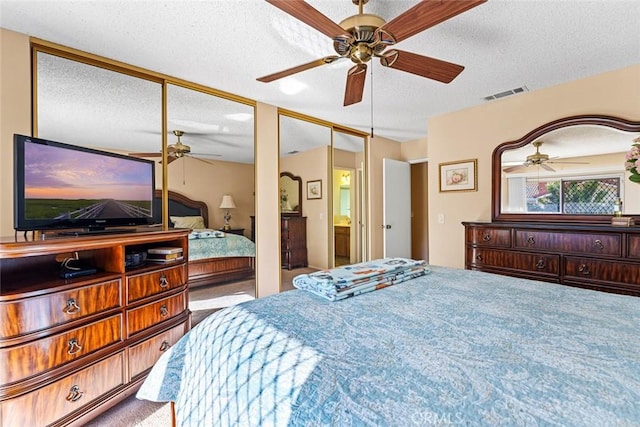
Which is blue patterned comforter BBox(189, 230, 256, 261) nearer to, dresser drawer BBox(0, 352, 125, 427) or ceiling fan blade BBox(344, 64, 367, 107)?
dresser drawer BBox(0, 352, 125, 427)

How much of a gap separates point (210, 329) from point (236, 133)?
8.41 feet

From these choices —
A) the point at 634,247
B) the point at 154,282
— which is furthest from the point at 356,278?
the point at 634,247

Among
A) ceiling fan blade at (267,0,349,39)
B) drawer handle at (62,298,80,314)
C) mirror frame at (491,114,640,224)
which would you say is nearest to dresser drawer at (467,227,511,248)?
mirror frame at (491,114,640,224)

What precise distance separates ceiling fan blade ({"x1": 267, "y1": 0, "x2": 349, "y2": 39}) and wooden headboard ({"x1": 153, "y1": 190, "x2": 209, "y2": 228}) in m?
1.92

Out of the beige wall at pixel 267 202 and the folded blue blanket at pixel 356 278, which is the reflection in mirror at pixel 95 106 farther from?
the folded blue blanket at pixel 356 278

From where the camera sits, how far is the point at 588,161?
2.82 metres

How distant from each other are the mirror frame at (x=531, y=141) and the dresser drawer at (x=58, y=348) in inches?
146

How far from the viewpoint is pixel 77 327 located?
160 cm

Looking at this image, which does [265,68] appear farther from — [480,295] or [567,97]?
[567,97]

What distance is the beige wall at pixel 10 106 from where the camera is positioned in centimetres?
194

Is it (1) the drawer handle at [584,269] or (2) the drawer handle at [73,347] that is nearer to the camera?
(2) the drawer handle at [73,347]

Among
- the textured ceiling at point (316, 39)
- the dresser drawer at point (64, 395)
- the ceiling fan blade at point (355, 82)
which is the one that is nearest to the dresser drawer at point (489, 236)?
the textured ceiling at point (316, 39)

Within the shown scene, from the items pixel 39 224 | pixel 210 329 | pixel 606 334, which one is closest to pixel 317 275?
pixel 210 329

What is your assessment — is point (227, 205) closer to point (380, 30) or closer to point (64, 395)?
point (64, 395)
